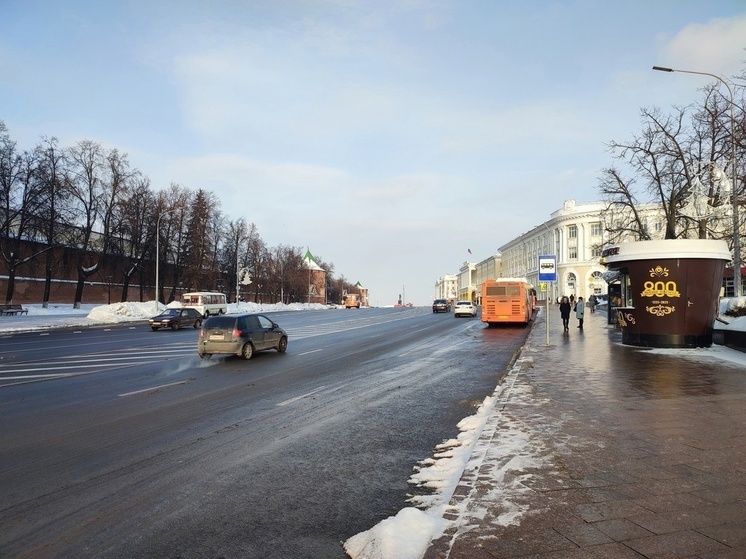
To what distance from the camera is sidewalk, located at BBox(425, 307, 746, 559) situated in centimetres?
379

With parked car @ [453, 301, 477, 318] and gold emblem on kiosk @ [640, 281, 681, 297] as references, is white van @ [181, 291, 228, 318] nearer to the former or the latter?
parked car @ [453, 301, 477, 318]

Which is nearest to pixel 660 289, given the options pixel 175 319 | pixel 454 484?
pixel 454 484

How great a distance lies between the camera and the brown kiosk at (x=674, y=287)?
16734 mm

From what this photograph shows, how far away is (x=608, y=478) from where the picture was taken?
16.7 feet

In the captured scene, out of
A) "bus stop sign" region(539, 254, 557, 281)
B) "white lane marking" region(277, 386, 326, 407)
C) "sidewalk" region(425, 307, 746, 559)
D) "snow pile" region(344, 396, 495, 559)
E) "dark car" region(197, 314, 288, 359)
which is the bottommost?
"white lane marking" region(277, 386, 326, 407)

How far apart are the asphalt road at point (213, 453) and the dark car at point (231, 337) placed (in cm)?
266

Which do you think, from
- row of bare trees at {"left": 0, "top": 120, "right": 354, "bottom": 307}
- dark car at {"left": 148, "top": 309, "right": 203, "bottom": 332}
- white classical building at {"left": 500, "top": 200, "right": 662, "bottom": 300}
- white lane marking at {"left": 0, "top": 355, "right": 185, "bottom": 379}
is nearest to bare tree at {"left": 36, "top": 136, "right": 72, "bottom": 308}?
row of bare trees at {"left": 0, "top": 120, "right": 354, "bottom": 307}

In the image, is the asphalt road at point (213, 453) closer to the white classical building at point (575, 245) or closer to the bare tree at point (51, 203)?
the bare tree at point (51, 203)

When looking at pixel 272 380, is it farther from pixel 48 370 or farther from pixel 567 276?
pixel 567 276

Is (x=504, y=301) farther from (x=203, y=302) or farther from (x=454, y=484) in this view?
(x=454, y=484)

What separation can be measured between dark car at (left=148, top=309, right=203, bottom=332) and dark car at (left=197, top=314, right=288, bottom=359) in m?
17.6

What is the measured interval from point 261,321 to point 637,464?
15065 millimetres

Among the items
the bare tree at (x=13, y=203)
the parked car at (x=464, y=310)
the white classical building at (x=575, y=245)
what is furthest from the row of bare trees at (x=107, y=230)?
the white classical building at (x=575, y=245)

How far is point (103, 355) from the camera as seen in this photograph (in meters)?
18.3
